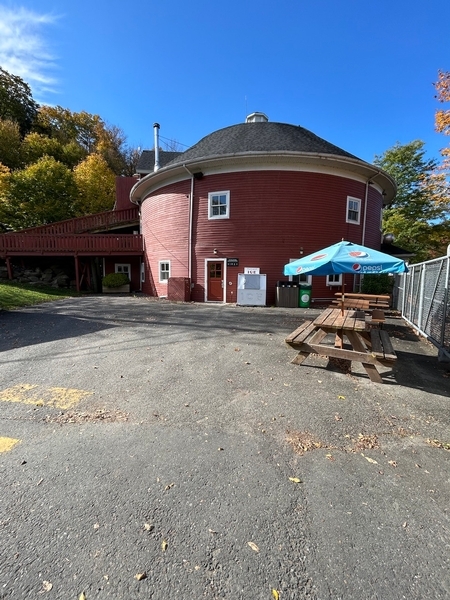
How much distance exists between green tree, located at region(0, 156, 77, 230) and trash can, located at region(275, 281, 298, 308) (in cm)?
2365

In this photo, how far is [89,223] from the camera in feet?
67.1

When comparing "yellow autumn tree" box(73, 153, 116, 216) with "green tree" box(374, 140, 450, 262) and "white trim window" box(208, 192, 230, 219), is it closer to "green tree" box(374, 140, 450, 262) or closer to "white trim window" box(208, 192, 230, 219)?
"white trim window" box(208, 192, 230, 219)

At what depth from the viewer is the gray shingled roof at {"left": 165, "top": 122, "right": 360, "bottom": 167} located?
13.6 m

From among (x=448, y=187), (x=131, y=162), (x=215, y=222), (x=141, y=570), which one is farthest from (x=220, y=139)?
(x=131, y=162)

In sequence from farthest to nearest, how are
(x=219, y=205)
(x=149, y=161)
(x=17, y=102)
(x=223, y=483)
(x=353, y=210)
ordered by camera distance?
(x=17, y=102) → (x=149, y=161) → (x=353, y=210) → (x=219, y=205) → (x=223, y=483)

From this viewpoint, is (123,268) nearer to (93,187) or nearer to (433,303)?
(93,187)

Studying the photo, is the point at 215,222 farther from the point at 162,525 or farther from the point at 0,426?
the point at 162,525

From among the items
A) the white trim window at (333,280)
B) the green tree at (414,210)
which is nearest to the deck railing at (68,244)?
the white trim window at (333,280)

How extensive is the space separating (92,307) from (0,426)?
9.14m

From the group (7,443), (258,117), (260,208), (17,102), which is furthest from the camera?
(17,102)

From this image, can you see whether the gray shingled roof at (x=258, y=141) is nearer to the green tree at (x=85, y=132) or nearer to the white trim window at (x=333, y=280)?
the white trim window at (x=333, y=280)

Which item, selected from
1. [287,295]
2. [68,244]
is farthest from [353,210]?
[68,244]

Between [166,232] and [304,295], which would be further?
[166,232]

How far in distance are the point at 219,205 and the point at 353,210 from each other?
23.0 ft
